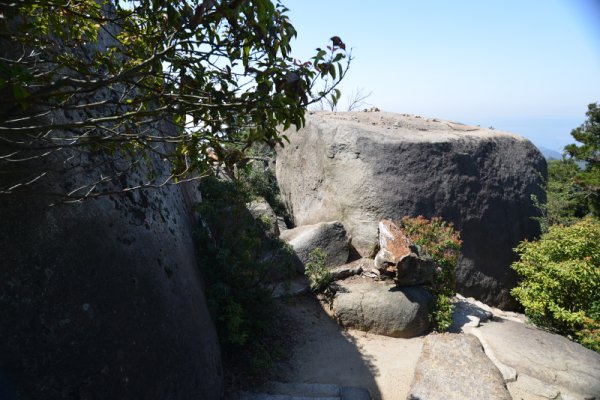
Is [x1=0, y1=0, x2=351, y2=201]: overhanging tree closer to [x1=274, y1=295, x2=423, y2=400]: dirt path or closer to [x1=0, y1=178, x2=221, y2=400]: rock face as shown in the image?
[x1=0, y1=178, x2=221, y2=400]: rock face

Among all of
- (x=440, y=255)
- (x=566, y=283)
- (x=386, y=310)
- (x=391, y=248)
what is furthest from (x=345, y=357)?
(x=566, y=283)

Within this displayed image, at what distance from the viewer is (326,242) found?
9000mm

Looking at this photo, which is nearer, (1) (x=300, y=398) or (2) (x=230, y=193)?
(1) (x=300, y=398)

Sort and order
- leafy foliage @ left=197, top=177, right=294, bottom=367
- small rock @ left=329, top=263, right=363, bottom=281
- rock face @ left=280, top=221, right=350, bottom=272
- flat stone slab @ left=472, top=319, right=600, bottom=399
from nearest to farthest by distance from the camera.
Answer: leafy foliage @ left=197, top=177, right=294, bottom=367 → flat stone slab @ left=472, top=319, right=600, bottom=399 → small rock @ left=329, top=263, right=363, bottom=281 → rock face @ left=280, top=221, right=350, bottom=272

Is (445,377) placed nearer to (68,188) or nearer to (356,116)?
(68,188)

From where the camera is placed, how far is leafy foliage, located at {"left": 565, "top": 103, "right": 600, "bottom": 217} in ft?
39.9

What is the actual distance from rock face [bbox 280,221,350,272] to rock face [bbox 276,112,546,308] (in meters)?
0.42

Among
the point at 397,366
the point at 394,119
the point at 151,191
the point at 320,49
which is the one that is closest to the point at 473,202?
the point at 394,119

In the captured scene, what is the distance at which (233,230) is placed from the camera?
6473 millimetres

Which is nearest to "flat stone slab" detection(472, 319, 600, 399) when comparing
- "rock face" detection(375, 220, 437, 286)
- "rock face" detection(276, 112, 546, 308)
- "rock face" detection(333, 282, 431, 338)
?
"rock face" detection(333, 282, 431, 338)

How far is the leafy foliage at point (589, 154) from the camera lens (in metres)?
12.2

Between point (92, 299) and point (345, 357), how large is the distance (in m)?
4.24

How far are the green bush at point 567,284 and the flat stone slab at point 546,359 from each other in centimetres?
89

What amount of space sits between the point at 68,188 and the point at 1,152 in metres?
0.60
